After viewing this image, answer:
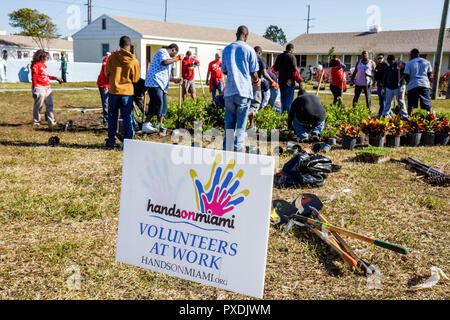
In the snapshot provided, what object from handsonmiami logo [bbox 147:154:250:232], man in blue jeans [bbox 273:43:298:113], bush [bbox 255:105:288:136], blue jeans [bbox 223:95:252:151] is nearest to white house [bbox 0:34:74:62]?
man in blue jeans [bbox 273:43:298:113]

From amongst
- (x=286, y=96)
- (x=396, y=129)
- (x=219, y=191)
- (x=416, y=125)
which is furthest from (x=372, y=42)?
(x=219, y=191)

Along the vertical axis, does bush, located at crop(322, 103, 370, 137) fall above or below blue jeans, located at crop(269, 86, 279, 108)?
below

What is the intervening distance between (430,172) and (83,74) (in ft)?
101

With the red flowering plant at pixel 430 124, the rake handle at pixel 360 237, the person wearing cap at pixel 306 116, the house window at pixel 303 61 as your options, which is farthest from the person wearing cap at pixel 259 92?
the house window at pixel 303 61

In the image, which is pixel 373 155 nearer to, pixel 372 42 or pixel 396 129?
pixel 396 129

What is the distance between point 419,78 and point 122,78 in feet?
27.5

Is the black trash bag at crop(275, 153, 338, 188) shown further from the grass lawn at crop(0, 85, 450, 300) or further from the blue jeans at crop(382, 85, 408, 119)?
the blue jeans at crop(382, 85, 408, 119)

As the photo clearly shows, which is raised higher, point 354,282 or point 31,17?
point 31,17

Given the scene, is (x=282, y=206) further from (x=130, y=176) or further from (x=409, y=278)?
(x=130, y=176)

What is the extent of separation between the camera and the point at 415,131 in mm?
8875

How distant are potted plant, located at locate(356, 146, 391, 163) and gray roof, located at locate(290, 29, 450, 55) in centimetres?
3753

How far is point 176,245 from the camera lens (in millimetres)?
2650

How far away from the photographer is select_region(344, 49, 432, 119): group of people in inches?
435

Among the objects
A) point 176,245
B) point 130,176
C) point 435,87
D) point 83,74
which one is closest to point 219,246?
point 176,245
